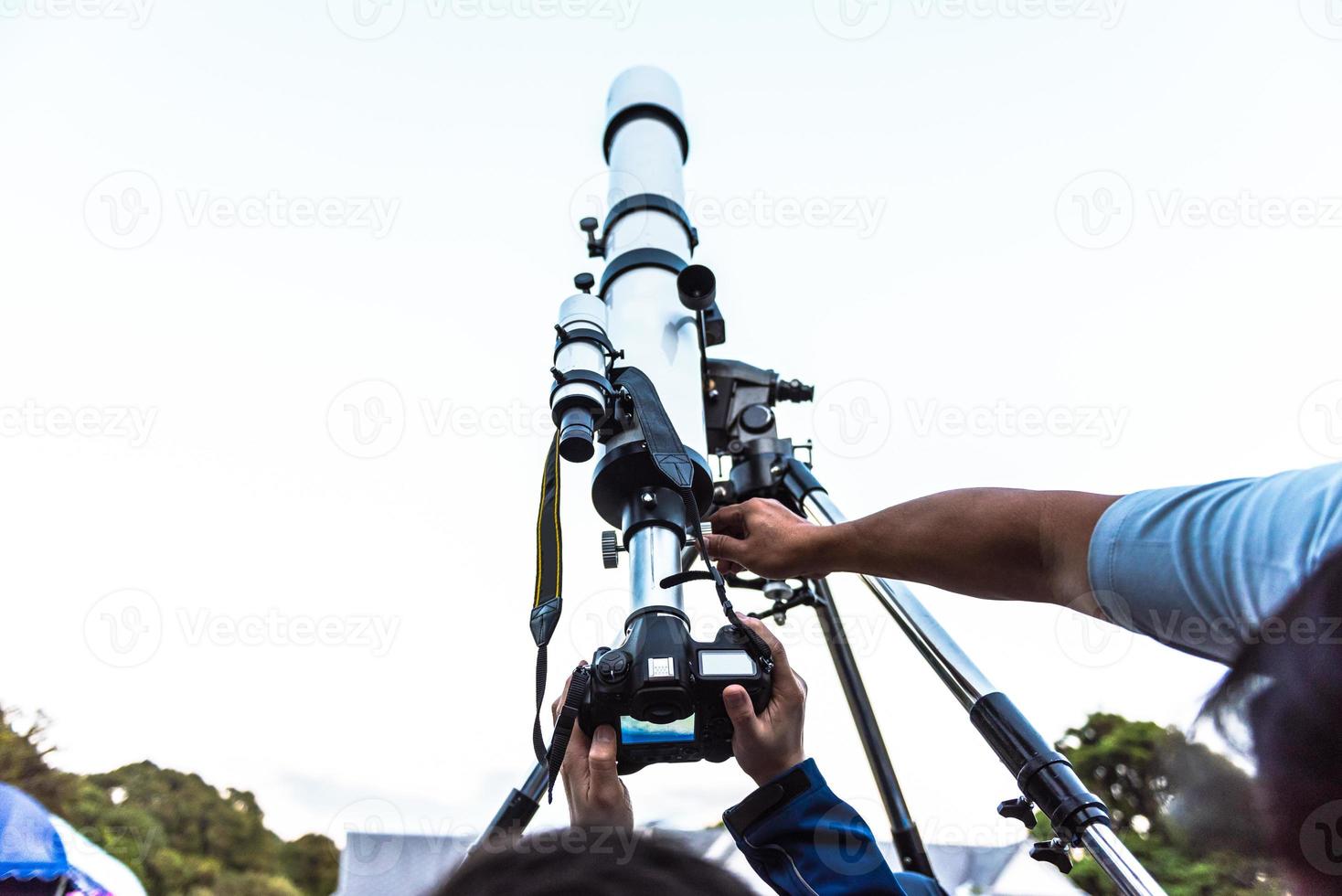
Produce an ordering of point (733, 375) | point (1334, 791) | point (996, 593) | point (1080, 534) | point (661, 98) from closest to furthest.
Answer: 1. point (1334, 791)
2. point (1080, 534)
3. point (996, 593)
4. point (733, 375)
5. point (661, 98)

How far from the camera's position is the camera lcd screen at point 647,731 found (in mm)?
1281

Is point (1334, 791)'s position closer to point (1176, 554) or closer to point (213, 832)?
point (1176, 554)

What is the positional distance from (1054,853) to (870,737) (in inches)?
44.3

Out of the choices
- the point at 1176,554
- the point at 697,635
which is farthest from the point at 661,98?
the point at 1176,554

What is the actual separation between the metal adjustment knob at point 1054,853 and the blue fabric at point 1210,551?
45 centimetres

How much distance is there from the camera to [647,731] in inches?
50.6

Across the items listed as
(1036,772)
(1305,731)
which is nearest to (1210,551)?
(1305,731)

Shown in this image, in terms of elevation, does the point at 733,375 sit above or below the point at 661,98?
below

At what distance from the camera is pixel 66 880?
49.8 inches

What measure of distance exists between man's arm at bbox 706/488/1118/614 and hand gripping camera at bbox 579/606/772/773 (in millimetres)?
276

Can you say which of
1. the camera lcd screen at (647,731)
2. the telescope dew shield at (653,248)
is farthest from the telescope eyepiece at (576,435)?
the camera lcd screen at (647,731)

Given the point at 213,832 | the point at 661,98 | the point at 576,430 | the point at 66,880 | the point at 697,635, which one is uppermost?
the point at 661,98

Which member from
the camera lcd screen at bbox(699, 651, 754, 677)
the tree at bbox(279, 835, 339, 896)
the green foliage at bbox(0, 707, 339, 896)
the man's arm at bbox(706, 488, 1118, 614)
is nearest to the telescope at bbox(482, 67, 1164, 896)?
the camera lcd screen at bbox(699, 651, 754, 677)

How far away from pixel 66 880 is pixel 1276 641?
1.56m
